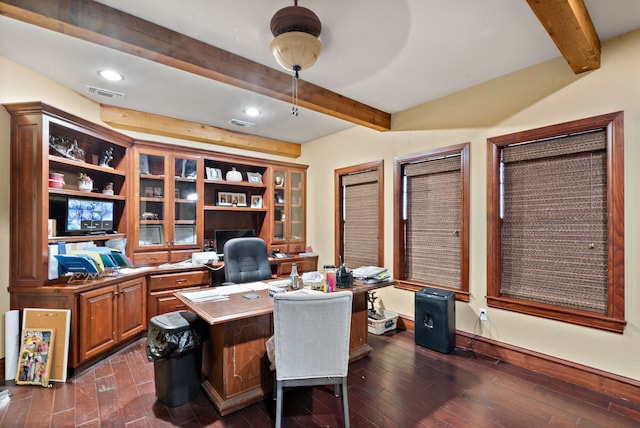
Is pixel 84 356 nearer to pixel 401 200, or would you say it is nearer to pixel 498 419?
pixel 498 419

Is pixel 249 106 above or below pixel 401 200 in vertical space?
above

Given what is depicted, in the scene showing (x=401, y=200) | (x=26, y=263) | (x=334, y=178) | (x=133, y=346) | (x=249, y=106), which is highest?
(x=249, y=106)

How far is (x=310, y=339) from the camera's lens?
1.86 meters

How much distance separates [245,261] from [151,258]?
138cm

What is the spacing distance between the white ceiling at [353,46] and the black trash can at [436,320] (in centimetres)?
221

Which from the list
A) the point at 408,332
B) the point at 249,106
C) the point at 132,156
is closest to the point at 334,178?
the point at 249,106

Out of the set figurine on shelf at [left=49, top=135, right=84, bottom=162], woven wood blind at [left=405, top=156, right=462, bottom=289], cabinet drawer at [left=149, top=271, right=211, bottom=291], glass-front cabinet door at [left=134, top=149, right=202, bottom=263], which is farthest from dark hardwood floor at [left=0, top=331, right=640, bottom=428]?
figurine on shelf at [left=49, top=135, right=84, bottom=162]

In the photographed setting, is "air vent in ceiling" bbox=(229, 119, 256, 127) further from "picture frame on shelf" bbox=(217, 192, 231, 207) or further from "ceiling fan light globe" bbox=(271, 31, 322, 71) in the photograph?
"ceiling fan light globe" bbox=(271, 31, 322, 71)

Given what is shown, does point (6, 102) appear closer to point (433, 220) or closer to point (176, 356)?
point (176, 356)

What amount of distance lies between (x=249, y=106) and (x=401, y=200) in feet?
7.29

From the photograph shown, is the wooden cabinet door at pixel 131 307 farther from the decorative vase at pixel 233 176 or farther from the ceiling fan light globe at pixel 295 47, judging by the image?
the ceiling fan light globe at pixel 295 47

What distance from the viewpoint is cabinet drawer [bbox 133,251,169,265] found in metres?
3.75

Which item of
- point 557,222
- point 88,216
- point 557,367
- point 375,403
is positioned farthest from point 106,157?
point 557,367

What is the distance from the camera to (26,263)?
8.64ft
